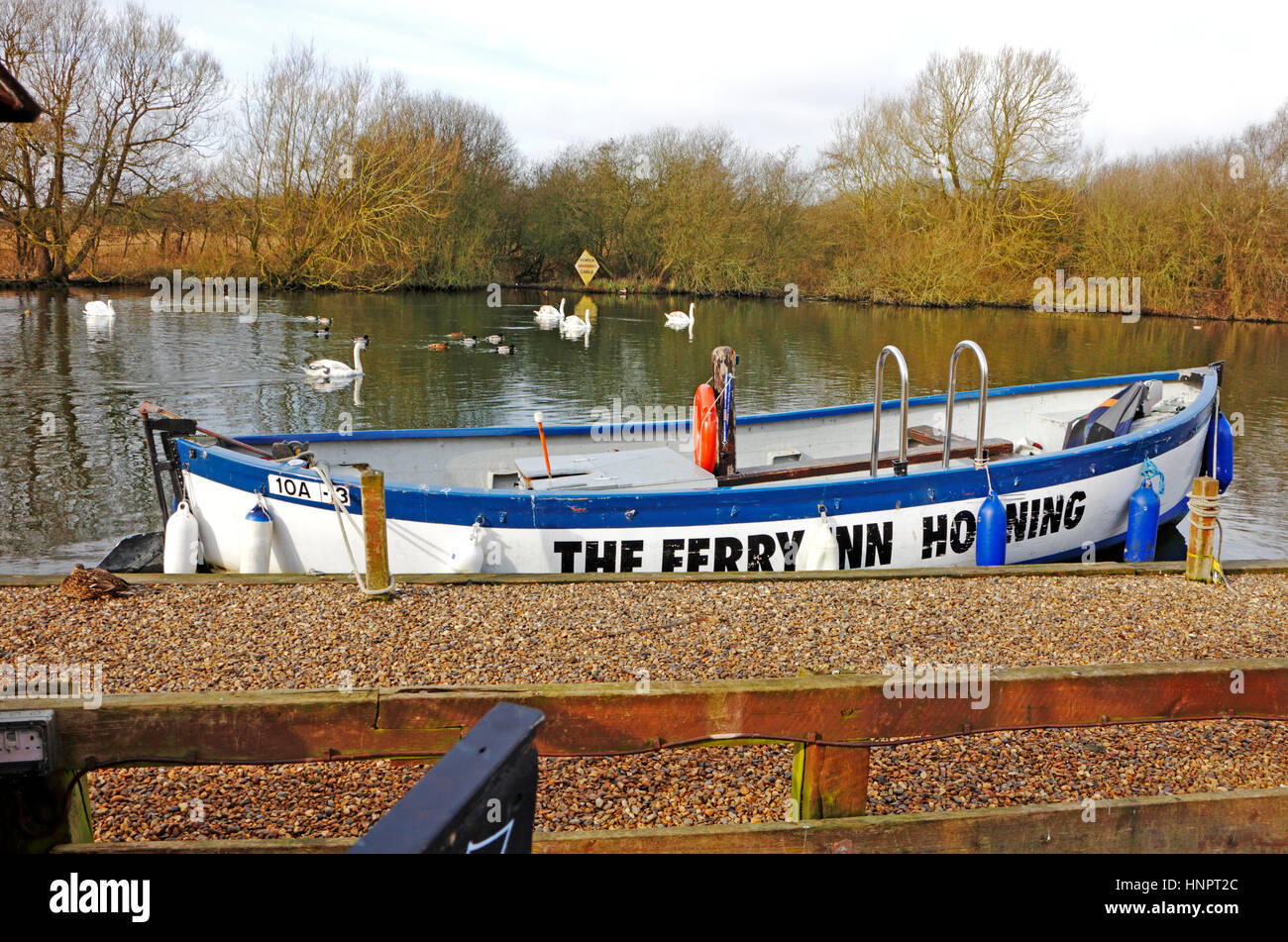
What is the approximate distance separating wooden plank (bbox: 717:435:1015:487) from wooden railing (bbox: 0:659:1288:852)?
6.01 meters

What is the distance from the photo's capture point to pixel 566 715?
3.52m

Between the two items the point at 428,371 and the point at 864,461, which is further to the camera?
the point at 428,371

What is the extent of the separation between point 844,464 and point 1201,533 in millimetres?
3639

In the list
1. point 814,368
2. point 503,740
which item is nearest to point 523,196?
point 814,368

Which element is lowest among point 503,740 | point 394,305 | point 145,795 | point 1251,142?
point 145,795

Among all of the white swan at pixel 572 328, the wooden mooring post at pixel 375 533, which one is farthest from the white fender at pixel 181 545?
the white swan at pixel 572 328

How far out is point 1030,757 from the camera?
5168 mm

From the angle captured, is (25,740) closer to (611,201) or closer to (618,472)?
(618,472)

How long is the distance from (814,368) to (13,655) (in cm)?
2451

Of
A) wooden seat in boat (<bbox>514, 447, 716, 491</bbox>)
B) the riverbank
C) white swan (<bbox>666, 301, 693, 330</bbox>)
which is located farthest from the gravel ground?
the riverbank

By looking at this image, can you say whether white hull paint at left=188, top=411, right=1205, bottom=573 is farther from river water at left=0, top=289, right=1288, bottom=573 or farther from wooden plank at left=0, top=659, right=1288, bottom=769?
wooden plank at left=0, top=659, right=1288, bottom=769

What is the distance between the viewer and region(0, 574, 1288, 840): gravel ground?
183 inches

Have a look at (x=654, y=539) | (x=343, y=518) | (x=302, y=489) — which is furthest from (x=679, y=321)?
(x=343, y=518)
